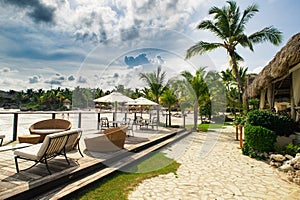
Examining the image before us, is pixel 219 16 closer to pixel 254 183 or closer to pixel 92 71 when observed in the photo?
pixel 92 71

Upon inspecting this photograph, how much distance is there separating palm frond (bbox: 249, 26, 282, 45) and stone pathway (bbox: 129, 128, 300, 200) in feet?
29.0

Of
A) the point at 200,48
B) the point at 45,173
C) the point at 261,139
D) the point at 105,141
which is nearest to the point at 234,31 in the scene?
the point at 200,48

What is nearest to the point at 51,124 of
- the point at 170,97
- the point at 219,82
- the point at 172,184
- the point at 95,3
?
the point at 172,184

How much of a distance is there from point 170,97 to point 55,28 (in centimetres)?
866

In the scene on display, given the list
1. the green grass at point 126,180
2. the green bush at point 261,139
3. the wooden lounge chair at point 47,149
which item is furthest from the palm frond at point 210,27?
the wooden lounge chair at point 47,149

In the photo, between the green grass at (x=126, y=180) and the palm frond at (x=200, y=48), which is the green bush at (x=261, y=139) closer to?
the green grass at (x=126, y=180)

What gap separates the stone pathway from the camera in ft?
12.1

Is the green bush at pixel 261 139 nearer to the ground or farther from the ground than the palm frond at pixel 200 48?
nearer to the ground

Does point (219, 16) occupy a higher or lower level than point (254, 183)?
higher

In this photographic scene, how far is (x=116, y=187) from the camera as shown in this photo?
3.89m

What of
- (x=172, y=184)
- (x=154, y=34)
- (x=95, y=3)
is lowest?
(x=172, y=184)

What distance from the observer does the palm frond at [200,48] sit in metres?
12.6

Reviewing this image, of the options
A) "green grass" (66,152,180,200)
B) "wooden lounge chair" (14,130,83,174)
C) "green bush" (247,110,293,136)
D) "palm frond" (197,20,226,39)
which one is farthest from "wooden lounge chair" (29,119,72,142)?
"palm frond" (197,20,226,39)

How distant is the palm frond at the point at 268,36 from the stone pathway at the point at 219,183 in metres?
8.83
